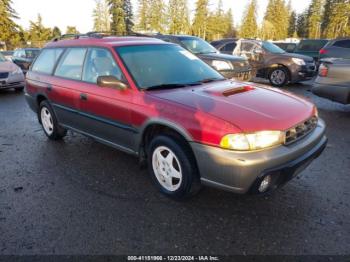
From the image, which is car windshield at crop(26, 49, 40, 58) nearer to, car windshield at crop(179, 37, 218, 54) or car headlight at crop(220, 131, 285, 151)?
car windshield at crop(179, 37, 218, 54)

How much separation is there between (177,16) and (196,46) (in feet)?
199

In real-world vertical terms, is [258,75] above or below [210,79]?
below

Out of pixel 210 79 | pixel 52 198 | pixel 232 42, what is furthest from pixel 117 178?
pixel 232 42

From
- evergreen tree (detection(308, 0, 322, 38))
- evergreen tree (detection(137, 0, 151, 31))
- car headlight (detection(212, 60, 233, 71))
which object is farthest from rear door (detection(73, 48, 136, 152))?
evergreen tree (detection(308, 0, 322, 38))

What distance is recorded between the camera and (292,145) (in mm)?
2838

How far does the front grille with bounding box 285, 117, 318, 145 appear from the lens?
9.28 feet

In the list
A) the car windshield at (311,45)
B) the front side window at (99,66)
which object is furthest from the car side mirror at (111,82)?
the car windshield at (311,45)

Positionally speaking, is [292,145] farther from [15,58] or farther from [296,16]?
[296,16]

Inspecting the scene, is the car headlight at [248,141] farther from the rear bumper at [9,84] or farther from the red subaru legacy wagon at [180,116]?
the rear bumper at [9,84]

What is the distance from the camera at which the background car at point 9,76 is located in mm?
10133

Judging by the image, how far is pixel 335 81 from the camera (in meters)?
6.27

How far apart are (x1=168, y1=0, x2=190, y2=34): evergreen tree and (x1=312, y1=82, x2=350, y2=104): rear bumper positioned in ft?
204

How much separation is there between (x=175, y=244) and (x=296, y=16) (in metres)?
102

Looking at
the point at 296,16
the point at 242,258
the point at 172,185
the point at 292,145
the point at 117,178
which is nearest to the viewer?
the point at 242,258
